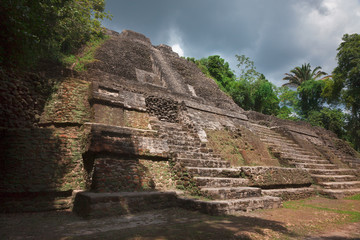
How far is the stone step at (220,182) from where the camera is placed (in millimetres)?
4191

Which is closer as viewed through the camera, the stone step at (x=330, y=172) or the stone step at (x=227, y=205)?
the stone step at (x=227, y=205)

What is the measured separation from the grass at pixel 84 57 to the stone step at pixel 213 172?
21.2 ft

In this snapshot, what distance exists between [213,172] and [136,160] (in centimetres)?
179

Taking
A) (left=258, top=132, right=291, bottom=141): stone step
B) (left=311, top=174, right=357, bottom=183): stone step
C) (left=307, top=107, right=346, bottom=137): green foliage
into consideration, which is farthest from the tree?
(left=311, top=174, right=357, bottom=183): stone step

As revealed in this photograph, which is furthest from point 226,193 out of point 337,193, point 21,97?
point 21,97

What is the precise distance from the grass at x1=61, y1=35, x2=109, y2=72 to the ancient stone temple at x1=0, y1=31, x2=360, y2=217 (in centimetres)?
293

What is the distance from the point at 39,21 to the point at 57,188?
10.4 ft

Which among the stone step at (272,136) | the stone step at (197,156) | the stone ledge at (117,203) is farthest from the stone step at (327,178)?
the stone ledge at (117,203)

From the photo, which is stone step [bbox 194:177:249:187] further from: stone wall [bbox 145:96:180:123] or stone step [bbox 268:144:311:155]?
stone step [bbox 268:144:311:155]

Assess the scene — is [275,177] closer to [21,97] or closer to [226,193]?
[226,193]

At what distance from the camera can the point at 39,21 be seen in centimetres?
379

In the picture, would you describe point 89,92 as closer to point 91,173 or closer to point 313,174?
point 91,173

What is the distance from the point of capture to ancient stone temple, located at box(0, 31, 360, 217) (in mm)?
3600

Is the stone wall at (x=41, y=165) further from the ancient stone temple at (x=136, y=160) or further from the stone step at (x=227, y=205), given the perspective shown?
the stone step at (x=227, y=205)
